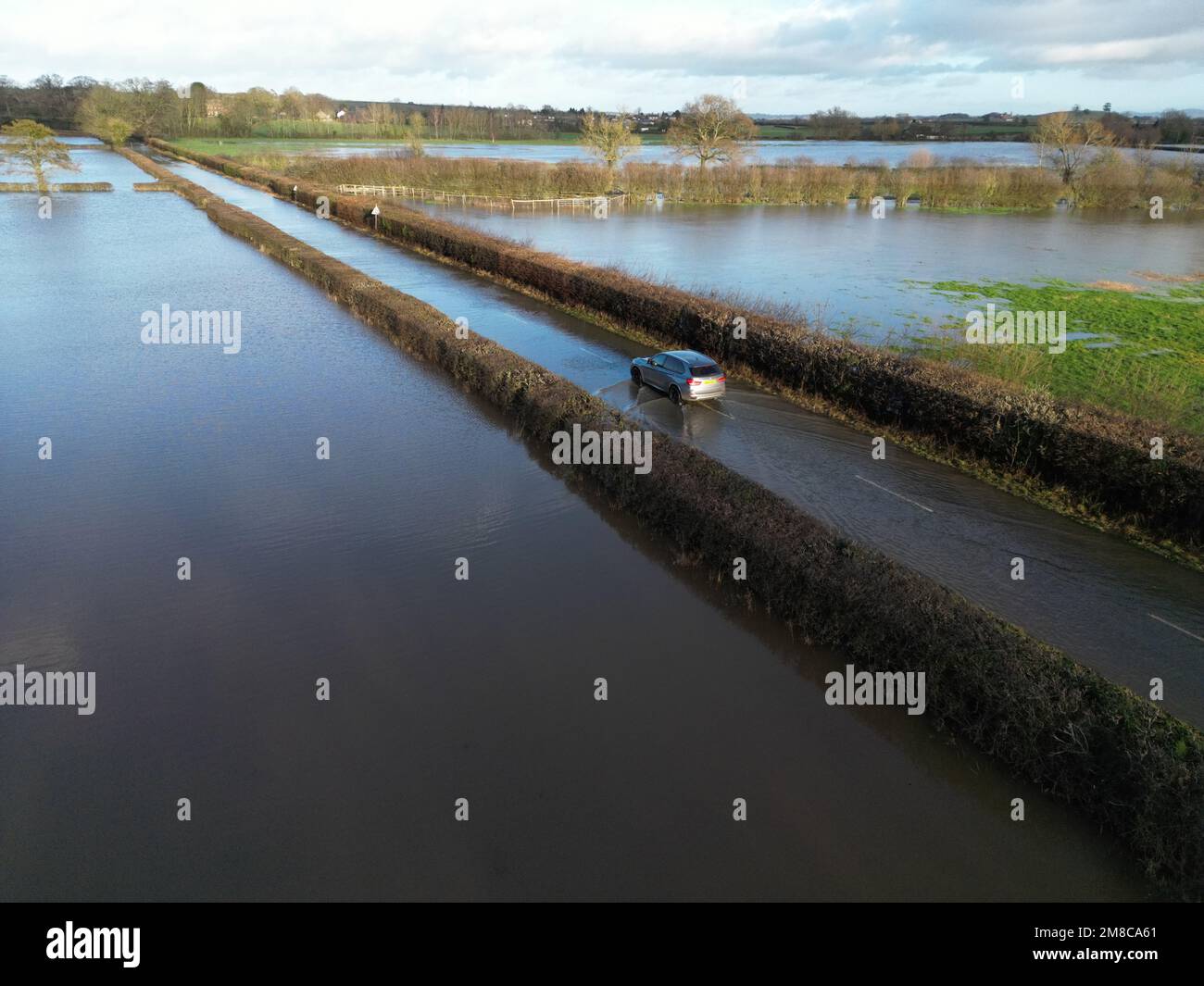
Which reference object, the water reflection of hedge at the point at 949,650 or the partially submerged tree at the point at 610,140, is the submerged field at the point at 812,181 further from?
the water reflection of hedge at the point at 949,650

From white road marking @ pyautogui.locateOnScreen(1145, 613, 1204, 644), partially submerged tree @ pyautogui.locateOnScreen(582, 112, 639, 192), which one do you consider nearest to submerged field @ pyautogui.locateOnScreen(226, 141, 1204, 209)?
partially submerged tree @ pyautogui.locateOnScreen(582, 112, 639, 192)

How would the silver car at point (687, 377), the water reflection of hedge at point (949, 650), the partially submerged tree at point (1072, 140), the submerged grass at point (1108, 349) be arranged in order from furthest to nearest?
the partially submerged tree at point (1072, 140) < the silver car at point (687, 377) < the submerged grass at point (1108, 349) < the water reflection of hedge at point (949, 650)

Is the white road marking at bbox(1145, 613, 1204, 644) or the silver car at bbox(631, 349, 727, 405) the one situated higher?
the silver car at bbox(631, 349, 727, 405)

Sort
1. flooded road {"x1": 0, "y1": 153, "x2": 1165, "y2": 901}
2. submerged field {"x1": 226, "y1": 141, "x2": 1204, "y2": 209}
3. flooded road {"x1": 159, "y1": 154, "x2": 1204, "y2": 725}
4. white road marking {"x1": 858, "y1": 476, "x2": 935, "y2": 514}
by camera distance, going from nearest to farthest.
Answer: flooded road {"x1": 0, "y1": 153, "x2": 1165, "y2": 901}, flooded road {"x1": 159, "y1": 154, "x2": 1204, "y2": 725}, white road marking {"x1": 858, "y1": 476, "x2": 935, "y2": 514}, submerged field {"x1": 226, "y1": 141, "x2": 1204, "y2": 209}

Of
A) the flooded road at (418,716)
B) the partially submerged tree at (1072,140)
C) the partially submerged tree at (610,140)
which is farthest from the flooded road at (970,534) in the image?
the partially submerged tree at (1072,140)

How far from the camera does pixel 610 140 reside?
71.6 meters

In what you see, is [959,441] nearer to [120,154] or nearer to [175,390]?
[175,390]

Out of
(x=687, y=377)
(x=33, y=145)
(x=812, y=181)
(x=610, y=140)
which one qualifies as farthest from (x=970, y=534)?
(x=33, y=145)

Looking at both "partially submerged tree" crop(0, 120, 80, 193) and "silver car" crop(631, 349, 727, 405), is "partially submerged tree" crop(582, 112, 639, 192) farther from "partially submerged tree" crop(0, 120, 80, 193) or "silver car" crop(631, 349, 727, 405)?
"silver car" crop(631, 349, 727, 405)

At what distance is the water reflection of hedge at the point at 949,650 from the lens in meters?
7.96

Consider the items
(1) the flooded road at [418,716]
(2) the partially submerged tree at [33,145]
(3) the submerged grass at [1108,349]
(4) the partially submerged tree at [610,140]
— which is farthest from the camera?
(4) the partially submerged tree at [610,140]

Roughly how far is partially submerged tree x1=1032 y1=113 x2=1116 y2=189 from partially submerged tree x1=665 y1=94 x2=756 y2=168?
26.8 metres

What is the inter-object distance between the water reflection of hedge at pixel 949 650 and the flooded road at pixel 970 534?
197 cm

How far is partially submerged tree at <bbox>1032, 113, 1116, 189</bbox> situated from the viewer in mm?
68625
